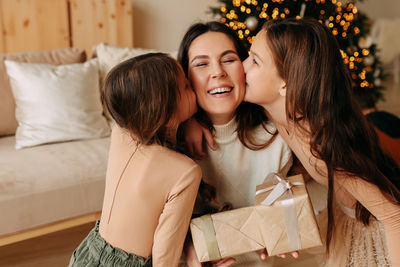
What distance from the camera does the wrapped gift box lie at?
3.91 ft

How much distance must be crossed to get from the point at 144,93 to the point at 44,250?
137 centimetres

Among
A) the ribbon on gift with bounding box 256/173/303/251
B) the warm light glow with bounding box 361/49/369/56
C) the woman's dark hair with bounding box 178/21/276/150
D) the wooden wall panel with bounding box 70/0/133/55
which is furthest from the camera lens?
the wooden wall panel with bounding box 70/0/133/55

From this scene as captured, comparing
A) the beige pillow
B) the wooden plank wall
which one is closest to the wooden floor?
the beige pillow

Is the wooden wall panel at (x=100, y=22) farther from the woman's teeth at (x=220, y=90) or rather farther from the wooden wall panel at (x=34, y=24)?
the woman's teeth at (x=220, y=90)

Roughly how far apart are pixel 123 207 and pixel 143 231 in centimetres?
10

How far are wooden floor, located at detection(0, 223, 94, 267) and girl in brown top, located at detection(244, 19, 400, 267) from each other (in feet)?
4.55

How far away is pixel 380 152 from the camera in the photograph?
1.43 m

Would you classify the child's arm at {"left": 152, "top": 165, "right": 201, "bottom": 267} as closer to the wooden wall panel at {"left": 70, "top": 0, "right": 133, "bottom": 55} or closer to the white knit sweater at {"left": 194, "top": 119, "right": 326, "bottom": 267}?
the white knit sweater at {"left": 194, "top": 119, "right": 326, "bottom": 267}

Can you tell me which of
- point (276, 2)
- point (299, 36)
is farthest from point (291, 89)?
point (276, 2)


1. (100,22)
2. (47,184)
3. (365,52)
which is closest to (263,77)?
(47,184)

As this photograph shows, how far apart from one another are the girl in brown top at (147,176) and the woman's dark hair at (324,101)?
1.20 feet

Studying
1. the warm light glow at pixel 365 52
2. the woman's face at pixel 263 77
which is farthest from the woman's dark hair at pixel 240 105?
the warm light glow at pixel 365 52

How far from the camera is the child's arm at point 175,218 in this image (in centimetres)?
121

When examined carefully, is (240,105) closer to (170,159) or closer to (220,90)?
(220,90)
